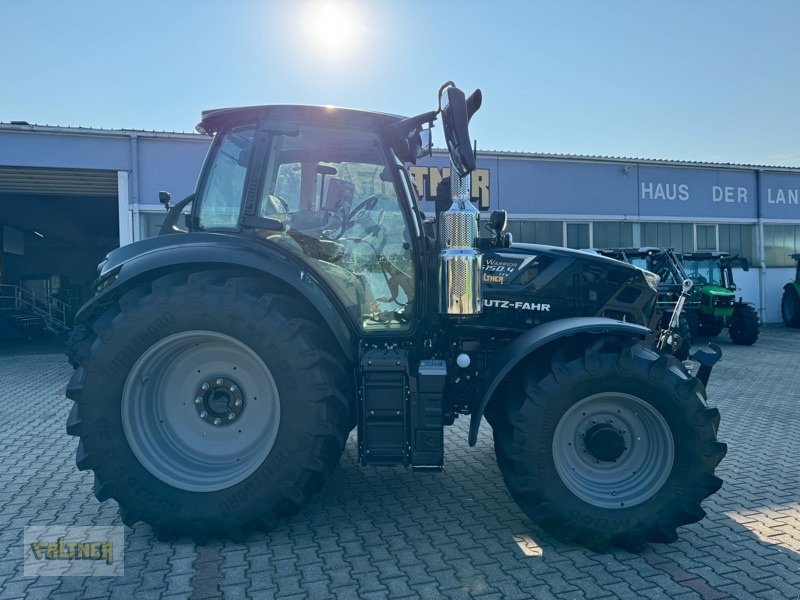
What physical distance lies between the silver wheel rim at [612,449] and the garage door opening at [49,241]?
12.7 metres

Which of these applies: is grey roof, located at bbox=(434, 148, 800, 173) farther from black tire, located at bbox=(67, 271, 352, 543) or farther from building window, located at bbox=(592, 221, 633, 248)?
black tire, located at bbox=(67, 271, 352, 543)

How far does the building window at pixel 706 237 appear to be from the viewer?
62.6ft

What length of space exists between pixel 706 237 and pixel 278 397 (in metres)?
18.9

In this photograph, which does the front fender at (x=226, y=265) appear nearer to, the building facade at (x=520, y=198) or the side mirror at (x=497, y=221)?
the side mirror at (x=497, y=221)

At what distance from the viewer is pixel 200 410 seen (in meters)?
3.77

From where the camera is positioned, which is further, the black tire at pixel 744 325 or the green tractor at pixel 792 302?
the green tractor at pixel 792 302

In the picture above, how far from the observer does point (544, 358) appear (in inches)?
140

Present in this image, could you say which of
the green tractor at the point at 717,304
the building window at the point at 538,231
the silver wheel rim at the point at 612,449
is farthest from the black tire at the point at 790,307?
the silver wheel rim at the point at 612,449

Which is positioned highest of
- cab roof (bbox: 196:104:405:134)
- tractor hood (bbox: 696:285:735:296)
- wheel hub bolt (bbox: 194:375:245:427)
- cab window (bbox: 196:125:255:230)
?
cab roof (bbox: 196:104:405:134)

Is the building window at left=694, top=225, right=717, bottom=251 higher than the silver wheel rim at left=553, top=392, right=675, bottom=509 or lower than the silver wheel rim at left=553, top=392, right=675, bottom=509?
higher

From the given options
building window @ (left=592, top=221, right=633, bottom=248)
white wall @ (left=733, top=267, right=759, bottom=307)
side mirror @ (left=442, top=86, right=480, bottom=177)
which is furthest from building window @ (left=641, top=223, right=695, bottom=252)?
side mirror @ (left=442, top=86, right=480, bottom=177)

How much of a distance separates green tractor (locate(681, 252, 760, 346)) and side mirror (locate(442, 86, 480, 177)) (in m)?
12.0

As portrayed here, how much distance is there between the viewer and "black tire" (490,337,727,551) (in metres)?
3.36

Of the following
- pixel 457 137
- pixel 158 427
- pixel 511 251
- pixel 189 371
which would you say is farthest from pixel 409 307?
pixel 158 427
